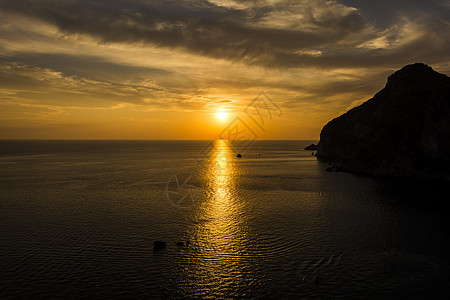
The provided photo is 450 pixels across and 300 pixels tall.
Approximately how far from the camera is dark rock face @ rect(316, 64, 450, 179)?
3725 inches

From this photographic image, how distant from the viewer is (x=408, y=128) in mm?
109688

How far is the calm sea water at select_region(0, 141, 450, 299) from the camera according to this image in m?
30.5

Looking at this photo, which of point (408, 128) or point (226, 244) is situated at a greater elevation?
point (408, 128)

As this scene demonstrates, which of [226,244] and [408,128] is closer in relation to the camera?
[226,244]

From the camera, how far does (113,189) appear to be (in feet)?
288

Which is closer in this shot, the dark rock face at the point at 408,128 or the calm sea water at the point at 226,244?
the calm sea water at the point at 226,244

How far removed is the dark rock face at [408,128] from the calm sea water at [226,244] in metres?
20.6

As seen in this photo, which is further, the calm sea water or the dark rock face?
the dark rock face

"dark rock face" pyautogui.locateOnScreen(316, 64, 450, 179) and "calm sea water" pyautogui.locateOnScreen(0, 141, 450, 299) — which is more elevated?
"dark rock face" pyautogui.locateOnScreen(316, 64, 450, 179)

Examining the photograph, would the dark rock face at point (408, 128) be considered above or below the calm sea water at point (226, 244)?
above

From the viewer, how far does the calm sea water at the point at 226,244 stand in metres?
30.5

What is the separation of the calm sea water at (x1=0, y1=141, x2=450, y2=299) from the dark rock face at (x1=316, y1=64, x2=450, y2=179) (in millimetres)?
20634

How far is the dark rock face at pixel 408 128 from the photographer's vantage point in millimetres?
94625

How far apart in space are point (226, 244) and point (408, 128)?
4148 inches
